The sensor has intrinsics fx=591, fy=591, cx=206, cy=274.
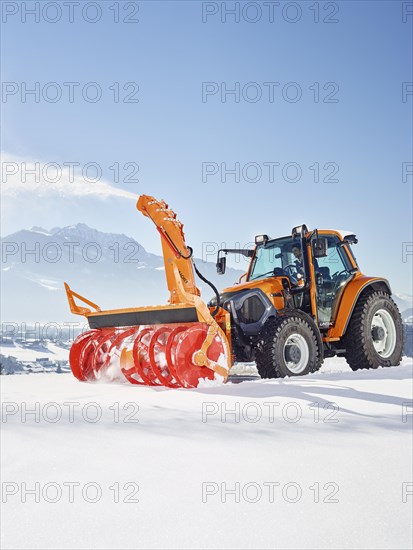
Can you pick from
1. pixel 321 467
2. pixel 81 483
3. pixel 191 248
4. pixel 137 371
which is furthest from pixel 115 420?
pixel 191 248

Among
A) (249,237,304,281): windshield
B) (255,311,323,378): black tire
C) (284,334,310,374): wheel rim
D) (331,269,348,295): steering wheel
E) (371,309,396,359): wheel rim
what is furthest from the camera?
(371,309,396,359): wheel rim

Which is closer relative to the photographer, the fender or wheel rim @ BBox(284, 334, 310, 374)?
wheel rim @ BBox(284, 334, 310, 374)

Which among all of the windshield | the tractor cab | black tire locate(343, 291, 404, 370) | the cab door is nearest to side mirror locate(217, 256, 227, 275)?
the tractor cab

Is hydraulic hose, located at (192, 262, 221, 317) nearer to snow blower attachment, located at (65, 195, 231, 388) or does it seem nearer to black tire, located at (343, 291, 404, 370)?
snow blower attachment, located at (65, 195, 231, 388)

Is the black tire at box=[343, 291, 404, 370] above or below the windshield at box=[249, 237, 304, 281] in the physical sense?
below

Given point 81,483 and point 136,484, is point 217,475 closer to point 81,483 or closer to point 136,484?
point 136,484

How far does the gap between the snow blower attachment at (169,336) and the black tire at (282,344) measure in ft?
1.78

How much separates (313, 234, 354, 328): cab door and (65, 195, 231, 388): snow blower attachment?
188 cm

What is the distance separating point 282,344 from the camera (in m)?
6.94

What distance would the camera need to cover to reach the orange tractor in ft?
20.9

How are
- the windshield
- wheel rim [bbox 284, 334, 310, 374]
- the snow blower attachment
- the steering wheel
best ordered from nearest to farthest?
the snow blower attachment → wheel rim [bbox 284, 334, 310, 374] → the windshield → the steering wheel

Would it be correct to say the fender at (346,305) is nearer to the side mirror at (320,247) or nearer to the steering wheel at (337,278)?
the steering wheel at (337,278)

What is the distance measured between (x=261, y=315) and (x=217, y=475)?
4.23 meters

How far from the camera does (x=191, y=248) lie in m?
6.75
